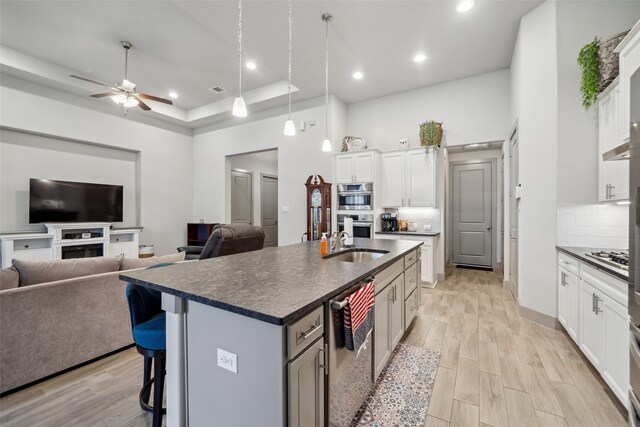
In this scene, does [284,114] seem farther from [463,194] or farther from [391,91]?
[463,194]

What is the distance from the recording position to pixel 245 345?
110cm

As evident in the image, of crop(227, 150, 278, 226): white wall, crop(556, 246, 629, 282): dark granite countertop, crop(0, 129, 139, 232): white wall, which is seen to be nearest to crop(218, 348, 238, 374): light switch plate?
crop(556, 246, 629, 282): dark granite countertop

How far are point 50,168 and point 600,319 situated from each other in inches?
315

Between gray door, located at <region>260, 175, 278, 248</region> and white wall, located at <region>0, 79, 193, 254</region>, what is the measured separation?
2.03m

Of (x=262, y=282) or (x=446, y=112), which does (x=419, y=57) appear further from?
(x=262, y=282)

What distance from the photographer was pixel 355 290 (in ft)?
4.94

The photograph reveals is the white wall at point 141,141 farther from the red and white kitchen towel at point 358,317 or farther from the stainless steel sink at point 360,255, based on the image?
the red and white kitchen towel at point 358,317

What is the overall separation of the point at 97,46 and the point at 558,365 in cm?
685

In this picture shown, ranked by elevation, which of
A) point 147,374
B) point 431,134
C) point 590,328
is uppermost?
point 431,134

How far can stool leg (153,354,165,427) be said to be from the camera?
149cm

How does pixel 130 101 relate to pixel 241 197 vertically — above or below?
above

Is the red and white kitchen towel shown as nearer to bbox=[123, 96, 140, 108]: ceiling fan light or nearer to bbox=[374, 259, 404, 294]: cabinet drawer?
bbox=[374, 259, 404, 294]: cabinet drawer

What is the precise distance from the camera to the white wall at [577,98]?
9.00 feet

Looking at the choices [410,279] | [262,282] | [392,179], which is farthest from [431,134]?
[262,282]
